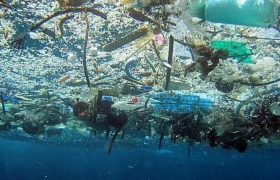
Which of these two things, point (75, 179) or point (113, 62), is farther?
point (75, 179)

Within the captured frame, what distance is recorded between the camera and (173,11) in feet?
18.5

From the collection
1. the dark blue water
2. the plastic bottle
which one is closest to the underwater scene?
the plastic bottle

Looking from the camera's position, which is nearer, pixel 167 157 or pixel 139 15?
pixel 139 15

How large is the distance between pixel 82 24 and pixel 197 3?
10.2 feet

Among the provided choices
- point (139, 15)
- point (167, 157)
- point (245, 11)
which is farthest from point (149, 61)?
point (167, 157)

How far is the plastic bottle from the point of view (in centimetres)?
396

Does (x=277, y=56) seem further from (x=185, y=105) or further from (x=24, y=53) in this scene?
(x=24, y=53)

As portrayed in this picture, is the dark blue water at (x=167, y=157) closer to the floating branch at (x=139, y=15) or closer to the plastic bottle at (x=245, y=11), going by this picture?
the floating branch at (x=139, y=15)

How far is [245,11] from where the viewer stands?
13.2 ft

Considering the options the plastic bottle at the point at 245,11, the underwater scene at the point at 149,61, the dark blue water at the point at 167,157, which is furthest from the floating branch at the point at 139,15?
the dark blue water at the point at 167,157

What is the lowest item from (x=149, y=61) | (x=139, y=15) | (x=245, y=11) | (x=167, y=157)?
(x=167, y=157)

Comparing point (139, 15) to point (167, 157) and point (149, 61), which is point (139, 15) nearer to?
point (149, 61)

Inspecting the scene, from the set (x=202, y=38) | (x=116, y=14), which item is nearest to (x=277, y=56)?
(x=202, y=38)

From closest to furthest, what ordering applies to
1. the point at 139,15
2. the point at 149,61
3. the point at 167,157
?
the point at 139,15
the point at 149,61
the point at 167,157
